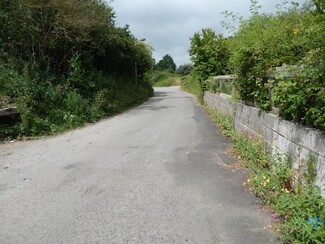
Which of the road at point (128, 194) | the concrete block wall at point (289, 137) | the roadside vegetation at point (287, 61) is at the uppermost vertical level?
the roadside vegetation at point (287, 61)

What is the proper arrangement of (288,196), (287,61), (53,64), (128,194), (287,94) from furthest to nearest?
(53,64) < (287,61) < (128,194) < (287,94) < (288,196)

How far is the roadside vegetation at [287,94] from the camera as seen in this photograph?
338 cm

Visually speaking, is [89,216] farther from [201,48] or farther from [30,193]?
[201,48]

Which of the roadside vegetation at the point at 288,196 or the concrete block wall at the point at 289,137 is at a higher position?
the concrete block wall at the point at 289,137

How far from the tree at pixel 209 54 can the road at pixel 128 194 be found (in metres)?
9.55

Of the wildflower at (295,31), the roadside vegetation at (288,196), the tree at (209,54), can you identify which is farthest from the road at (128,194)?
the tree at (209,54)

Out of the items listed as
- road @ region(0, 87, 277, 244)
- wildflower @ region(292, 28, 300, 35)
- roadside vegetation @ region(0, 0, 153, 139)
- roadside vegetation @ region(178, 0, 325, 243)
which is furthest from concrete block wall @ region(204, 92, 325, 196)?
roadside vegetation @ region(0, 0, 153, 139)

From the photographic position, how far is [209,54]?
17172mm

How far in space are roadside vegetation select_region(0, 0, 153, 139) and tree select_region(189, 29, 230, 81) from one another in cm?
512

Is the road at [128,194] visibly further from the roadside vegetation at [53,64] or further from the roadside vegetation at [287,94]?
the roadside vegetation at [53,64]

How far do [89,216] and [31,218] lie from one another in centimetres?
74

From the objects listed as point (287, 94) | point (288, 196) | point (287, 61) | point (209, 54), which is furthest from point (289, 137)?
point (209, 54)

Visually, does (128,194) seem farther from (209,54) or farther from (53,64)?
(209,54)

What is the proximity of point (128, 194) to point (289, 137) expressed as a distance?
8.27 feet
